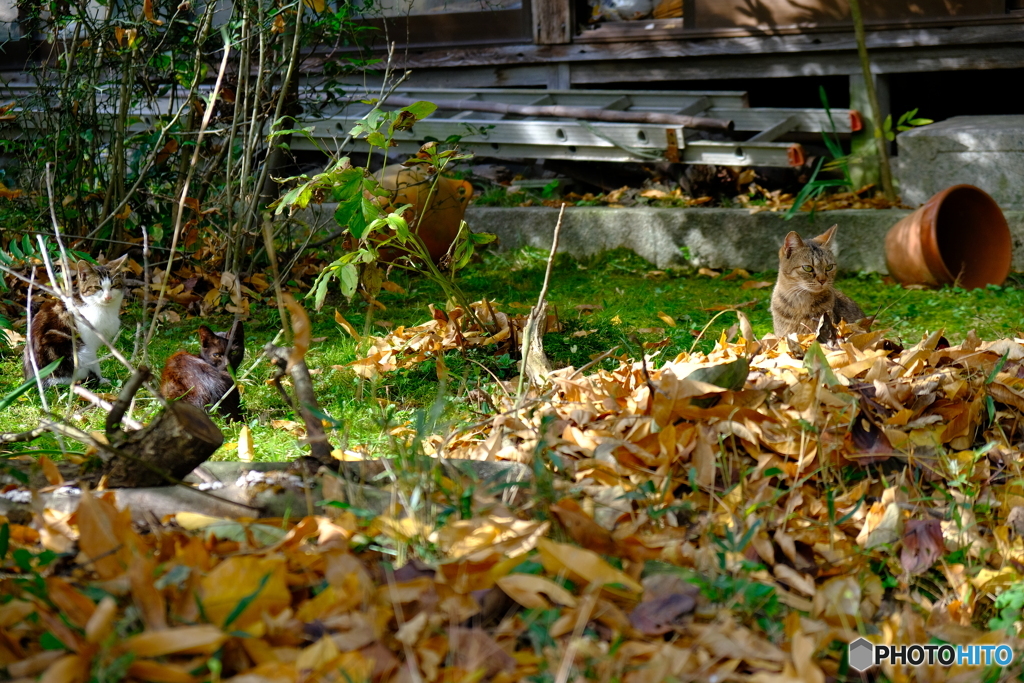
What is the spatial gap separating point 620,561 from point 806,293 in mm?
2676

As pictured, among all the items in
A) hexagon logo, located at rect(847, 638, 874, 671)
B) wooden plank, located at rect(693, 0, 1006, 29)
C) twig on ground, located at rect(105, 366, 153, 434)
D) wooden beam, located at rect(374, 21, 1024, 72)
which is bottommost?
hexagon logo, located at rect(847, 638, 874, 671)

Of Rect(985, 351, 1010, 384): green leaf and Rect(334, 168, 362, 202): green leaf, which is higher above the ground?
Rect(334, 168, 362, 202): green leaf

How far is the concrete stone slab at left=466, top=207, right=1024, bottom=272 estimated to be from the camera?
614 centimetres

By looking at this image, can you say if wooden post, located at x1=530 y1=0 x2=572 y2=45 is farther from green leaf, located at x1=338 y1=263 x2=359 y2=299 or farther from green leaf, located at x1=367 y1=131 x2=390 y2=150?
green leaf, located at x1=338 y1=263 x2=359 y2=299

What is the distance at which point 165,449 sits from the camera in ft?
6.75

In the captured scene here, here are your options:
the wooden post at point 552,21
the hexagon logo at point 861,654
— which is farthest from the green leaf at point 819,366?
the wooden post at point 552,21

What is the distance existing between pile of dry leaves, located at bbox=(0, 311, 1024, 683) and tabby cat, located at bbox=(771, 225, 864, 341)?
133 cm

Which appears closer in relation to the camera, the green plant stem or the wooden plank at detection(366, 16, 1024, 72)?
the green plant stem

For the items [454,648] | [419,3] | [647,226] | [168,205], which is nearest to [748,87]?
[647,226]

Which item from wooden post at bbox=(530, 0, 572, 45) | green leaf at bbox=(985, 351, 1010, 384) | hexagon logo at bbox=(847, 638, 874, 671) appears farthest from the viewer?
wooden post at bbox=(530, 0, 572, 45)

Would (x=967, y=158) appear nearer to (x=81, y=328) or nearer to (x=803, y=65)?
(x=803, y=65)

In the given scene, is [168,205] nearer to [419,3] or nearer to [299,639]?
[419,3]

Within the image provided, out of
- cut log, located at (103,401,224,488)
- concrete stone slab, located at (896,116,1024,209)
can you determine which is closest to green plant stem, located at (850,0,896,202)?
concrete stone slab, located at (896,116,1024,209)

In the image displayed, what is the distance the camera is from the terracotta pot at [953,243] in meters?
5.38
